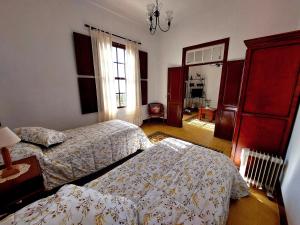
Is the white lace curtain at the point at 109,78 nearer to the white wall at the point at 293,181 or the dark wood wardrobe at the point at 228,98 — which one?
the dark wood wardrobe at the point at 228,98

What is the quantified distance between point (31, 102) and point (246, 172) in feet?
12.1

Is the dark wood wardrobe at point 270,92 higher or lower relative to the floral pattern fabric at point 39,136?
higher

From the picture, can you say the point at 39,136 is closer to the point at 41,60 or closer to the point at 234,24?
the point at 41,60

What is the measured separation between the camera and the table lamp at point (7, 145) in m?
1.08

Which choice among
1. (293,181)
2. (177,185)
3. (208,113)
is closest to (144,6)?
(177,185)

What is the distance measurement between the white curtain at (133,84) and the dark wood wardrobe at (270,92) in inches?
106

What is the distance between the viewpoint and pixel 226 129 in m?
3.29

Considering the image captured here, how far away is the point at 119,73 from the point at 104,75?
1.76ft

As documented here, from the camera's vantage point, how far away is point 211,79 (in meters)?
6.59

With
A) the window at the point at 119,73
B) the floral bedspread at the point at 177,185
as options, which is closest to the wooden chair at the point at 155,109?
the window at the point at 119,73

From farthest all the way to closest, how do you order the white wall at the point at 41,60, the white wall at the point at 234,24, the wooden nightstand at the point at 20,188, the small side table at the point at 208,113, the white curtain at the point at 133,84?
1. the small side table at the point at 208,113
2. the white curtain at the point at 133,84
3. the white wall at the point at 234,24
4. the white wall at the point at 41,60
5. the wooden nightstand at the point at 20,188

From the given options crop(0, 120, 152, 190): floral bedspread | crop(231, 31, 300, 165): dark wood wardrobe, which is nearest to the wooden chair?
crop(0, 120, 152, 190): floral bedspread

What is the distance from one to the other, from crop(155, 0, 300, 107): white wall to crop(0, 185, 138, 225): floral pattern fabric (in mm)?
3620

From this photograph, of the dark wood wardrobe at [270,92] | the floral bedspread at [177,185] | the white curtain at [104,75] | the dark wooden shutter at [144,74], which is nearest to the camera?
the floral bedspread at [177,185]
